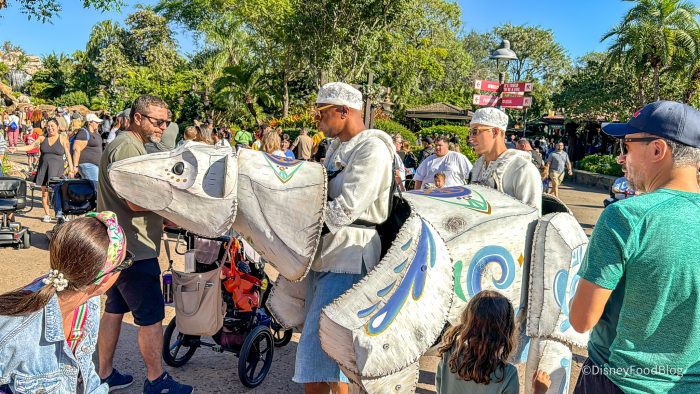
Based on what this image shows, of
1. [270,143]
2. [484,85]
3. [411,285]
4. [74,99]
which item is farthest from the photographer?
[74,99]

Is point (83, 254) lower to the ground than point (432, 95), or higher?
lower

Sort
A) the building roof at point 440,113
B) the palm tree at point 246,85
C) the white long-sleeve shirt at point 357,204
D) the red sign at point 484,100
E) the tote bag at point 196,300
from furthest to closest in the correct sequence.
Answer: the palm tree at point 246,85, the building roof at point 440,113, the red sign at point 484,100, the tote bag at point 196,300, the white long-sleeve shirt at point 357,204

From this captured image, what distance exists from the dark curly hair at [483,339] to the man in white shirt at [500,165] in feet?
2.35

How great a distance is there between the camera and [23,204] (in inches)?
276

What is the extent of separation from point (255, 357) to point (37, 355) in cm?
236

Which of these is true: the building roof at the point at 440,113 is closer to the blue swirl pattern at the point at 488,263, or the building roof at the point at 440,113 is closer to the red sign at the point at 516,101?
the red sign at the point at 516,101

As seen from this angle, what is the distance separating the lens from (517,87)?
412 inches

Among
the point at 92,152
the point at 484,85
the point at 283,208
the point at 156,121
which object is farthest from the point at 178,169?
the point at 484,85

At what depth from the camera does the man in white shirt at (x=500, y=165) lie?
3000 millimetres

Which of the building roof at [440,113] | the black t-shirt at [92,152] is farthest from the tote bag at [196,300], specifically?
the building roof at [440,113]

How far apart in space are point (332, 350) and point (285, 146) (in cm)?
973

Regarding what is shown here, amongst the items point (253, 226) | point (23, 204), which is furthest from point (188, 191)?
point (23, 204)

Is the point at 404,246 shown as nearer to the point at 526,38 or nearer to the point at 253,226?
the point at 253,226

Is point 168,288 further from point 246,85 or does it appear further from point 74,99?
point 74,99
